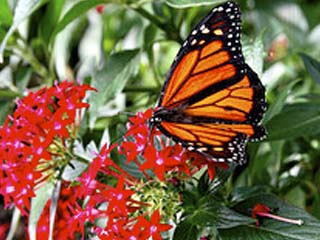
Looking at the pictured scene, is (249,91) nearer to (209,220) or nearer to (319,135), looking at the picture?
(209,220)

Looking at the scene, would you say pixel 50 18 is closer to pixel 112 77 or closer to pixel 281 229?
pixel 112 77

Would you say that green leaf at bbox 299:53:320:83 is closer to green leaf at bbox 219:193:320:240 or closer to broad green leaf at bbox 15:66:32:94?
green leaf at bbox 219:193:320:240

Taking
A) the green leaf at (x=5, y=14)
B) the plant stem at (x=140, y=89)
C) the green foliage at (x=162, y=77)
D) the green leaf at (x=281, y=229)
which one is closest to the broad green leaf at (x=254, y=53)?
the green foliage at (x=162, y=77)

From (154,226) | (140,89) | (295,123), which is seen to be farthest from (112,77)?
(154,226)

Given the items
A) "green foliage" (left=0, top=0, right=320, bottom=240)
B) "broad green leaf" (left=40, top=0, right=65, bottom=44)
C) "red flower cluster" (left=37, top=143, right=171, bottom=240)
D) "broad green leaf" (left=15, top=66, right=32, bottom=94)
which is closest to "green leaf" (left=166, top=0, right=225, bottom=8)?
"green foliage" (left=0, top=0, right=320, bottom=240)

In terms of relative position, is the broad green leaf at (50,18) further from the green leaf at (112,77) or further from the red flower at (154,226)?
the red flower at (154,226)

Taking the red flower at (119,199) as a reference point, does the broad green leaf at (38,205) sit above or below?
below

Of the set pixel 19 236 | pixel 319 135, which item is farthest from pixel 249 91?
pixel 19 236
